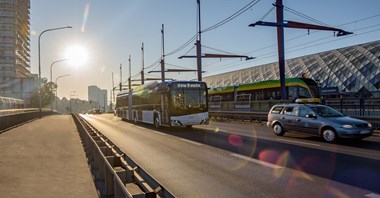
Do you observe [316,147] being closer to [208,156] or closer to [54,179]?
[208,156]

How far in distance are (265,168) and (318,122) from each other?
5979 millimetres

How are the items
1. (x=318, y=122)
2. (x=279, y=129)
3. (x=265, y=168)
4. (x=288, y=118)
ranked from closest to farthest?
(x=265, y=168), (x=318, y=122), (x=288, y=118), (x=279, y=129)

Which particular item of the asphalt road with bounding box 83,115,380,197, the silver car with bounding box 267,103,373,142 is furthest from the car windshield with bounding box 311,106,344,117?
the asphalt road with bounding box 83,115,380,197

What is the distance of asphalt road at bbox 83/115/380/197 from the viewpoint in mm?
6164

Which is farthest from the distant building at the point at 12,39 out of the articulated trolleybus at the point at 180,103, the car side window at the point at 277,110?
the car side window at the point at 277,110

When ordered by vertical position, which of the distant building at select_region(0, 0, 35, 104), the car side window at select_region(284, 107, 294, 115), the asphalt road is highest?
the distant building at select_region(0, 0, 35, 104)

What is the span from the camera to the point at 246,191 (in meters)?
6.13

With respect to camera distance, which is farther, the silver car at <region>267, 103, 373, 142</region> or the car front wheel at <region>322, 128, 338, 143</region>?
the car front wheel at <region>322, 128, 338, 143</region>

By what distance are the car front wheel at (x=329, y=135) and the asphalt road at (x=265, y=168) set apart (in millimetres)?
419

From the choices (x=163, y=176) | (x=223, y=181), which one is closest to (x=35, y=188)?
(x=163, y=176)

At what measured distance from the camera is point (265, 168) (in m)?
8.05

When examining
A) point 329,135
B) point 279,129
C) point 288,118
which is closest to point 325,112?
point 329,135

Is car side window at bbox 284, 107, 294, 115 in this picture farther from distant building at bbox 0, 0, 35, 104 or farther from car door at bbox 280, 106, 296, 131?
distant building at bbox 0, 0, 35, 104

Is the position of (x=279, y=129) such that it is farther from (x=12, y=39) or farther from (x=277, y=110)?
(x=12, y=39)
